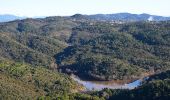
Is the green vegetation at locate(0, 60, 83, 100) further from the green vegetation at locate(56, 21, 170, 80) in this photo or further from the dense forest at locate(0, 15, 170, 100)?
the green vegetation at locate(56, 21, 170, 80)

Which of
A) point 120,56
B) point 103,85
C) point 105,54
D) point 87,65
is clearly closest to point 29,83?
point 103,85

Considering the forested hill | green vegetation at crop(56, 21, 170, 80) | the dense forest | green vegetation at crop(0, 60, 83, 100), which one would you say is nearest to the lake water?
the dense forest

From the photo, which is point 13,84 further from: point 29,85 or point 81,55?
point 81,55

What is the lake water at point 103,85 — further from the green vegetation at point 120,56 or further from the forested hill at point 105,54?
the forested hill at point 105,54

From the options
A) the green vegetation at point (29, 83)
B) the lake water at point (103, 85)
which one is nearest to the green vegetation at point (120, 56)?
the lake water at point (103, 85)

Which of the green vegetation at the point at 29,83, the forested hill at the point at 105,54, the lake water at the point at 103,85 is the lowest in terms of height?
the lake water at the point at 103,85

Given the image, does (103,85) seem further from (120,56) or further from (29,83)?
(120,56)

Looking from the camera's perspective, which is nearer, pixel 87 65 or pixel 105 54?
pixel 87 65

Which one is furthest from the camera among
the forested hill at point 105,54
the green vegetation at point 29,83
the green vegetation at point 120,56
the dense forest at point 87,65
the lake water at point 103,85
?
the forested hill at point 105,54

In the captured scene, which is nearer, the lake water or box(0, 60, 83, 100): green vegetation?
box(0, 60, 83, 100): green vegetation

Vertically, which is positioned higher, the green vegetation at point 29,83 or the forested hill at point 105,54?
the green vegetation at point 29,83

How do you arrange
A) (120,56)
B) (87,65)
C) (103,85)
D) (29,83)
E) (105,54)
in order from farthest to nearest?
(105,54)
(120,56)
(87,65)
(103,85)
(29,83)
